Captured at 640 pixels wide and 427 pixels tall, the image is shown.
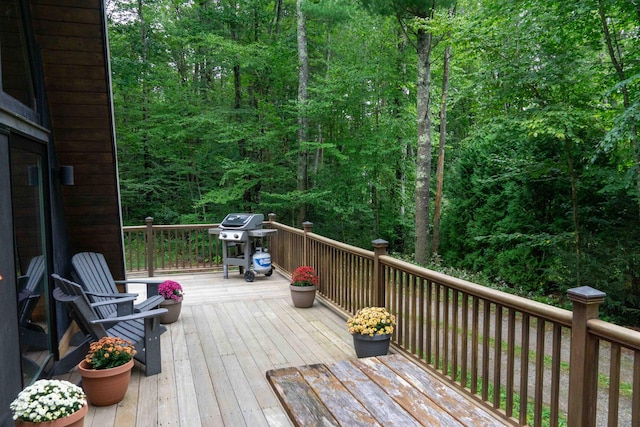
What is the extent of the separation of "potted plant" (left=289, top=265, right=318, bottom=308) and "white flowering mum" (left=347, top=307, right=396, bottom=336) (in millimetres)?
1684

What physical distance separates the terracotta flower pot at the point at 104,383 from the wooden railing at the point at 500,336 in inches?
87.4

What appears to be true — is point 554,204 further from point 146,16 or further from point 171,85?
point 146,16

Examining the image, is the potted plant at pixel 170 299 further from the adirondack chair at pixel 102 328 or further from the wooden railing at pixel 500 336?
the wooden railing at pixel 500 336

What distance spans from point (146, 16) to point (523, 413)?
13351 millimetres

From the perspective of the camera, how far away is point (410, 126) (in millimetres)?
9914

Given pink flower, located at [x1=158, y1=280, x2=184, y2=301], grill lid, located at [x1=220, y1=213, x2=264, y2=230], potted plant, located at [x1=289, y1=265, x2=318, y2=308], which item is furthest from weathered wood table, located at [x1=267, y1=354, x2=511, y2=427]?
grill lid, located at [x1=220, y1=213, x2=264, y2=230]

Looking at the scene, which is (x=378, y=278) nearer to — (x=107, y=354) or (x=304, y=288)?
(x=304, y=288)

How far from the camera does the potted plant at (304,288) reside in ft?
17.4

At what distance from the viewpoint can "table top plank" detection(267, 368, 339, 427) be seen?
1659 mm

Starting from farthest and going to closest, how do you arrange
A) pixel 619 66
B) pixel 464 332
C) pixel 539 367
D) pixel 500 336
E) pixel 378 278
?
pixel 619 66, pixel 378 278, pixel 464 332, pixel 500 336, pixel 539 367

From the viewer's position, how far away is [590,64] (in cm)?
564

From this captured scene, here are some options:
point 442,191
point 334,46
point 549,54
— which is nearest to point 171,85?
point 334,46

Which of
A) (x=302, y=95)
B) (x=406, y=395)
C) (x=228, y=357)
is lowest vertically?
(x=228, y=357)

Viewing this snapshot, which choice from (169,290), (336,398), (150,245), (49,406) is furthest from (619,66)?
(150,245)
